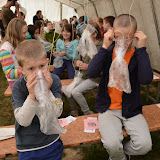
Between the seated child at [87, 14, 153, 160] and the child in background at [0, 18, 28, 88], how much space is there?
1301 mm

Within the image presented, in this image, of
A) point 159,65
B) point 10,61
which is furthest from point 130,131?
point 159,65

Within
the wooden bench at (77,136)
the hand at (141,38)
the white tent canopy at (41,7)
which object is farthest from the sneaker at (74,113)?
the white tent canopy at (41,7)

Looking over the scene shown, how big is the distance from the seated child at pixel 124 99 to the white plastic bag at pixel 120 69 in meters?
0.04

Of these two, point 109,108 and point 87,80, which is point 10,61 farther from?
point 109,108

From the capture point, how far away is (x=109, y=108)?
1.92 meters

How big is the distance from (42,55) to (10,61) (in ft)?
4.50

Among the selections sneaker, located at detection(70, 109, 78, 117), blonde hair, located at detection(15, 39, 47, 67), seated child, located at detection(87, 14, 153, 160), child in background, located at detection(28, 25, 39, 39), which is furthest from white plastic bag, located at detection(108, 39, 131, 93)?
child in background, located at detection(28, 25, 39, 39)

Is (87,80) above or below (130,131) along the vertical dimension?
above

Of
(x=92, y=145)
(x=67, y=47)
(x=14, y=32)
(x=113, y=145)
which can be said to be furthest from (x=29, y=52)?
(x=67, y=47)

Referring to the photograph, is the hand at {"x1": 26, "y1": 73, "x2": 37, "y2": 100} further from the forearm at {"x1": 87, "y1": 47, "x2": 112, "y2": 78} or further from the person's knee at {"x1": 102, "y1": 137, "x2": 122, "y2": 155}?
the person's knee at {"x1": 102, "y1": 137, "x2": 122, "y2": 155}

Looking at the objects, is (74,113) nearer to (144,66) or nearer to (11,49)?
(11,49)

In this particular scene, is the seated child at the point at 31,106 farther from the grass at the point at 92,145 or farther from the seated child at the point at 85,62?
the seated child at the point at 85,62

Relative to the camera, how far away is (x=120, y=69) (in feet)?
5.42

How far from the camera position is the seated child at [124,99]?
1.62m
